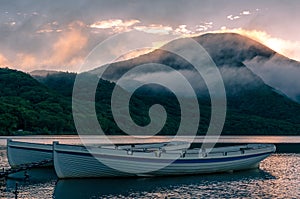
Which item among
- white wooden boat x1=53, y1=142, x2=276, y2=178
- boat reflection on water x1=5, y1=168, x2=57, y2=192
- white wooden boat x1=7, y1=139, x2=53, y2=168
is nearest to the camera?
boat reflection on water x1=5, y1=168, x2=57, y2=192

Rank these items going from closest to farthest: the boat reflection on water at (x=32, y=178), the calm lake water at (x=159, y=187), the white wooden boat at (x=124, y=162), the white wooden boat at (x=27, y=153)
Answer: the calm lake water at (x=159, y=187) < the boat reflection on water at (x=32, y=178) < the white wooden boat at (x=124, y=162) < the white wooden boat at (x=27, y=153)

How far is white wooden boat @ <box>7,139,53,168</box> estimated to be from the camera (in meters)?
58.6

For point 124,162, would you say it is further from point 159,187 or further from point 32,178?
point 32,178

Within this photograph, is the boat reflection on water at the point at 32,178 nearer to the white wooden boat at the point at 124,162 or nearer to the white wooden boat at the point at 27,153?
the white wooden boat at the point at 27,153

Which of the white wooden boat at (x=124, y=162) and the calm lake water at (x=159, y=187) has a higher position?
the white wooden boat at (x=124, y=162)

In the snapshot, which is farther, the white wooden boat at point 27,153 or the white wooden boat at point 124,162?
the white wooden boat at point 27,153

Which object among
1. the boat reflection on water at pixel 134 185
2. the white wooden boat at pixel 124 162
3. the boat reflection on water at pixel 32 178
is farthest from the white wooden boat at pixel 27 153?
the boat reflection on water at pixel 134 185

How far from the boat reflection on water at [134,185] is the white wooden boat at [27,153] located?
11124mm

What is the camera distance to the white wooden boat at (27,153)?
58625mm

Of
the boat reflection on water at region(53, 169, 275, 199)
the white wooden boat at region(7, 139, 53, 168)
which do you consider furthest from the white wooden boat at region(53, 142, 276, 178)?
the white wooden boat at region(7, 139, 53, 168)

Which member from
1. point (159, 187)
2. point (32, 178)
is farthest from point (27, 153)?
point (159, 187)

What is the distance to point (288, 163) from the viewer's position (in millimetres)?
76375

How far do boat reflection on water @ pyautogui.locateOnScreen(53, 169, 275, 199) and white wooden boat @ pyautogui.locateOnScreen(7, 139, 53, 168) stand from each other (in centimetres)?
1112

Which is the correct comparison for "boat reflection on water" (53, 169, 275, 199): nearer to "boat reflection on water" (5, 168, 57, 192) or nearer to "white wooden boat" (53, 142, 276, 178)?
"white wooden boat" (53, 142, 276, 178)
